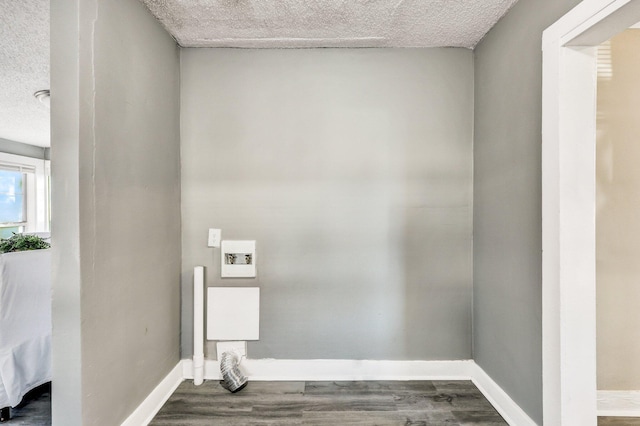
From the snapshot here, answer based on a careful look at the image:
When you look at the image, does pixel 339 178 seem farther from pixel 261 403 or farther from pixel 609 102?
pixel 609 102

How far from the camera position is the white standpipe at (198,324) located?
2.17 m

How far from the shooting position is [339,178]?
89.4 inches

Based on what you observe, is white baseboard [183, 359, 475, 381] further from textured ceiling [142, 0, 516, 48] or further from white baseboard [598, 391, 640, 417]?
textured ceiling [142, 0, 516, 48]

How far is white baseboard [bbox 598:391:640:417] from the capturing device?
74.0 inches

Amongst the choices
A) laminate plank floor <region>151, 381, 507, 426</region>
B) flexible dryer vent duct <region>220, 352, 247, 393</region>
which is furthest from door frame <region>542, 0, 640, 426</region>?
flexible dryer vent duct <region>220, 352, 247, 393</region>

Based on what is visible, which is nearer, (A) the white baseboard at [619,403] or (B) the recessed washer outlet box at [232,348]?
(A) the white baseboard at [619,403]

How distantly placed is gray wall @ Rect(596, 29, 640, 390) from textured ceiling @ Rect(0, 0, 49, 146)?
11.0ft

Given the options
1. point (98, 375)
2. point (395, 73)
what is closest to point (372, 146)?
point (395, 73)

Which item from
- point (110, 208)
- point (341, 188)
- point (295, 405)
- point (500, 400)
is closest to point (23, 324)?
point (110, 208)

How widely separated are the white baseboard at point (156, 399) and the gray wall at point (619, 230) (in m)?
2.69

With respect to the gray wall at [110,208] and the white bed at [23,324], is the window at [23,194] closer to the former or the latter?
the white bed at [23,324]

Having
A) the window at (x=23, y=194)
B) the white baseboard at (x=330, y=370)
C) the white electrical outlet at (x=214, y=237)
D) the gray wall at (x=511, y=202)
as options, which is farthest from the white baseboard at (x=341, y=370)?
the window at (x=23, y=194)

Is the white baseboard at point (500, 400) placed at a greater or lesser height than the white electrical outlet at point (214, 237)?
lesser

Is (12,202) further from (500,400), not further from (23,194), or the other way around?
(500,400)
